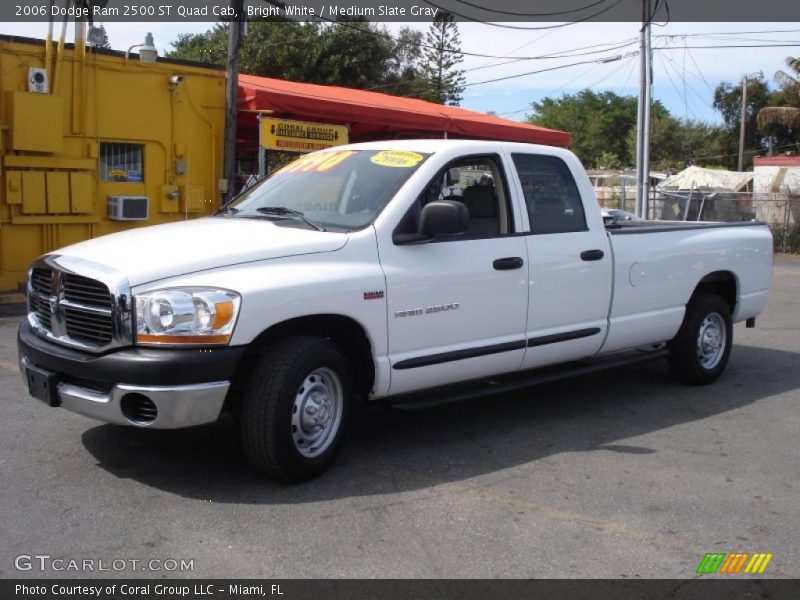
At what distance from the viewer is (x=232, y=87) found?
13.9 metres

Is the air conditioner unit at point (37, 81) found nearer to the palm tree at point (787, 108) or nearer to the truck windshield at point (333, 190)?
the truck windshield at point (333, 190)

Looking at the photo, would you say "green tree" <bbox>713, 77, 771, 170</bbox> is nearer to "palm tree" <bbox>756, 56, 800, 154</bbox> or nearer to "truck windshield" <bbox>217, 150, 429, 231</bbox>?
"palm tree" <bbox>756, 56, 800, 154</bbox>

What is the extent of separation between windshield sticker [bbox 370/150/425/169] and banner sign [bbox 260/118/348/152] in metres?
8.36

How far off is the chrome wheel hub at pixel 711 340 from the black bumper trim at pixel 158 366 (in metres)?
4.50

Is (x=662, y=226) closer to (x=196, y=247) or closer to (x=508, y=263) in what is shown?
(x=508, y=263)

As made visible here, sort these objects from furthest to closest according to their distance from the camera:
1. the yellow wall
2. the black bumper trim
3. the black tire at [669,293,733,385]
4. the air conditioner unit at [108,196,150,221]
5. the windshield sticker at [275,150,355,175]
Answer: the air conditioner unit at [108,196,150,221] < the yellow wall < the black tire at [669,293,733,385] < the windshield sticker at [275,150,355,175] < the black bumper trim

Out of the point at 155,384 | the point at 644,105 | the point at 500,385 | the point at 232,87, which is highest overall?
the point at 644,105

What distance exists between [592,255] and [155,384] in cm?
327

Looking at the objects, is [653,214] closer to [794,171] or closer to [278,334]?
[794,171]

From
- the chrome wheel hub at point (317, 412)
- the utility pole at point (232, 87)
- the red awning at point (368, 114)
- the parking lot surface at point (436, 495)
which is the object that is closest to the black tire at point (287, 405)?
the chrome wheel hub at point (317, 412)

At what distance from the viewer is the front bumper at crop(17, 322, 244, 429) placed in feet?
14.0

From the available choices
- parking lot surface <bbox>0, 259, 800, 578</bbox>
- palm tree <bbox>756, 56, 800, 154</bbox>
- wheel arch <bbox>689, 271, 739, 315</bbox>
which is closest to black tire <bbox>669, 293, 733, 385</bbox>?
wheel arch <bbox>689, 271, 739, 315</bbox>

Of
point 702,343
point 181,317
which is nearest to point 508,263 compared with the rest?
point 181,317

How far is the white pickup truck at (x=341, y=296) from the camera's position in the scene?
14.3ft
